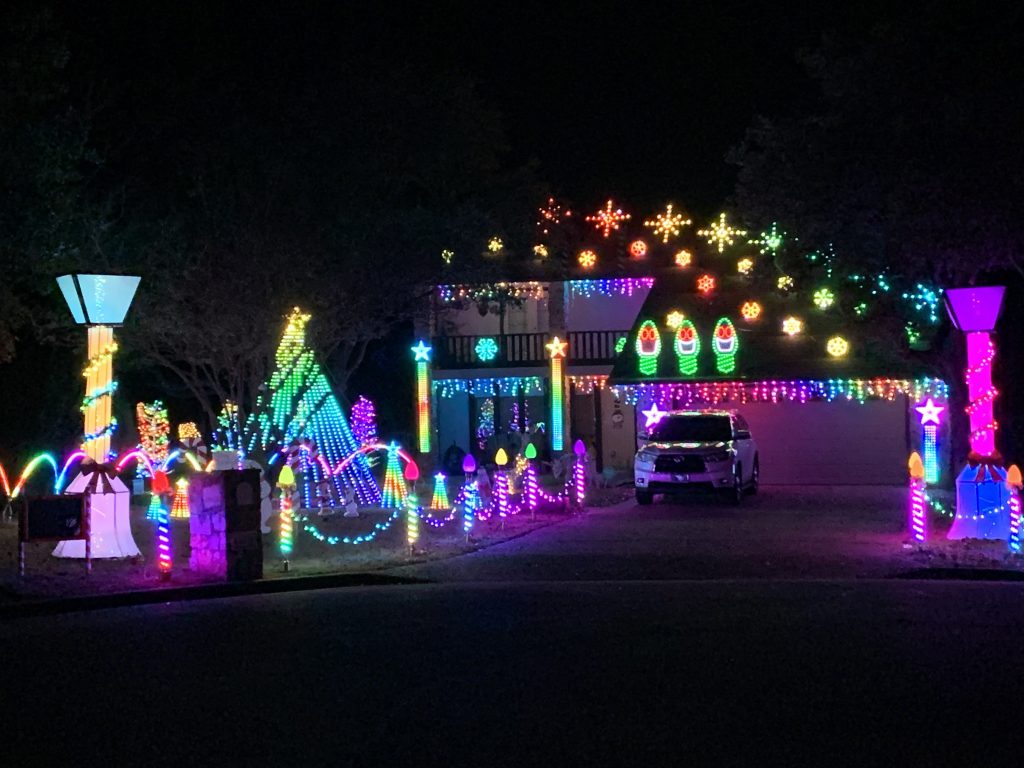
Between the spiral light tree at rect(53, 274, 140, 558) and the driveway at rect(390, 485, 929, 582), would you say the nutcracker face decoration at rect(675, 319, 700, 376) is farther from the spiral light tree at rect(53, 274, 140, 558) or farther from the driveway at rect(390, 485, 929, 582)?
the spiral light tree at rect(53, 274, 140, 558)

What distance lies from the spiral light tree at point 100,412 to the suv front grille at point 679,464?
1129cm

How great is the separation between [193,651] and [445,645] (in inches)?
80.4

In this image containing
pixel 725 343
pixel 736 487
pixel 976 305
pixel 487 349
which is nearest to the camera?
pixel 976 305

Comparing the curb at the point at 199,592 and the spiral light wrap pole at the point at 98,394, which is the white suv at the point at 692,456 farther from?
the spiral light wrap pole at the point at 98,394

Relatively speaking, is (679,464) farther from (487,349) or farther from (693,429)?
(487,349)

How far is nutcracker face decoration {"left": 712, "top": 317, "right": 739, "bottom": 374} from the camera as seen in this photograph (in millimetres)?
30469

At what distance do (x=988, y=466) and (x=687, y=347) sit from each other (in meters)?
14.0

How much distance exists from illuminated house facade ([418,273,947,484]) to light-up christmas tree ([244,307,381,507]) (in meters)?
6.44

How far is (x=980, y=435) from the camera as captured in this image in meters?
17.1

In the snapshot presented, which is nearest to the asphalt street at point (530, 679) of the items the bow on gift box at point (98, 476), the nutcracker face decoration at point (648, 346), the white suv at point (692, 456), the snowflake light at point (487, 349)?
the bow on gift box at point (98, 476)

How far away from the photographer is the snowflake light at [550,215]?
34500 mm

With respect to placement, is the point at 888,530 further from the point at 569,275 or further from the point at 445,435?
the point at 445,435

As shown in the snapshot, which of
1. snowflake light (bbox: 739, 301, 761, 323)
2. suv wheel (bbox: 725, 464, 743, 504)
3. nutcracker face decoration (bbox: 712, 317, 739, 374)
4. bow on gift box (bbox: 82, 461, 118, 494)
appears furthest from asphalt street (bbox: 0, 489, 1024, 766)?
snowflake light (bbox: 739, 301, 761, 323)

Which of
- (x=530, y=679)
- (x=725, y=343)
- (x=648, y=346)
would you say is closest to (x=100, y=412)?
(x=530, y=679)
